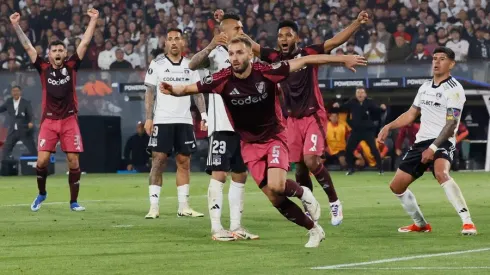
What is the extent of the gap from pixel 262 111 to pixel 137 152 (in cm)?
2031

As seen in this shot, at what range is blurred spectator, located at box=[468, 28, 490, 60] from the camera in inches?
1133

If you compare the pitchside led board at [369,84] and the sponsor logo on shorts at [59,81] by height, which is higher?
the sponsor logo on shorts at [59,81]

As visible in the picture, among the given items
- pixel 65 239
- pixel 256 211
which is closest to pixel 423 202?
pixel 256 211

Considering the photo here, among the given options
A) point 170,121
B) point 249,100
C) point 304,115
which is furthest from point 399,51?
point 249,100

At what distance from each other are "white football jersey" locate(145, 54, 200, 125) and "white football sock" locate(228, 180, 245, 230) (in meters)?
3.14

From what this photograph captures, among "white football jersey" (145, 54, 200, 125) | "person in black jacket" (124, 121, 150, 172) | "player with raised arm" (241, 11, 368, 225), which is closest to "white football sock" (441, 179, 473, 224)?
"player with raised arm" (241, 11, 368, 225)

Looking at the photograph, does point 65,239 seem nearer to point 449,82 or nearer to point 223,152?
point 223,152

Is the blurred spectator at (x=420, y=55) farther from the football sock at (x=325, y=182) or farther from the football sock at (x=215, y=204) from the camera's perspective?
the football sock at (x=215, y=204)

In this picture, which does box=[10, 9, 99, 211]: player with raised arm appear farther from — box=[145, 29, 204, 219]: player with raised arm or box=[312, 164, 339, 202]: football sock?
box=[312, 164, 339, 202]: football sock

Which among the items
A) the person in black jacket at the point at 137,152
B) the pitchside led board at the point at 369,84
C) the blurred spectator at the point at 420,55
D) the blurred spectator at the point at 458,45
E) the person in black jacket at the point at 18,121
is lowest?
the person in black jacket at the point at 137,152

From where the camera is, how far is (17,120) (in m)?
30.8

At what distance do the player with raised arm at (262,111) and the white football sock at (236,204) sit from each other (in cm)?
77

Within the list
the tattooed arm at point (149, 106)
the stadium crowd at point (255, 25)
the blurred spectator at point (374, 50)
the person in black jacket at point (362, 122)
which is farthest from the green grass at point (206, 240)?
the stadium crowd at point (255, 25)

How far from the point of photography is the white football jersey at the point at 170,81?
15.3 m
